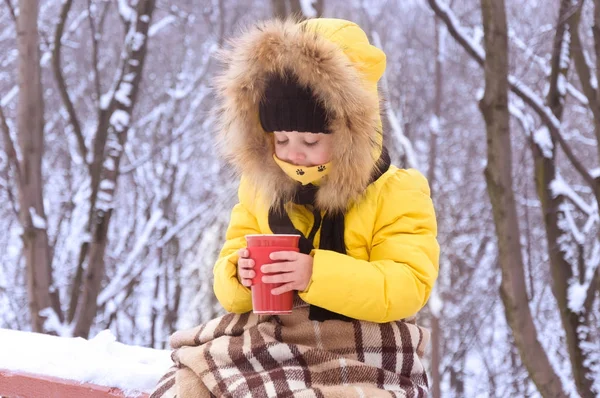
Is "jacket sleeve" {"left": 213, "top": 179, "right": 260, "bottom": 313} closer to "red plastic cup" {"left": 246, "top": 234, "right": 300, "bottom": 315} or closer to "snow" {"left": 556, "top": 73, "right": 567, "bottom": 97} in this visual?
"red plastic cup" {"left": 246, "top": 234, "right": 300, "bottom": 315}

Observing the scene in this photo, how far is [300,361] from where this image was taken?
1.55 metres

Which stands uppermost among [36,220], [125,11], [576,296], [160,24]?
[160,24]

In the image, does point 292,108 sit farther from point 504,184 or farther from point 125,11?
point 125,11

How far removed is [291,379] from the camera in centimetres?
149

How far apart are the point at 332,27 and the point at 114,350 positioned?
→ 127 centimetres

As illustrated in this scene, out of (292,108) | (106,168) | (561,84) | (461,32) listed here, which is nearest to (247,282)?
(292,108)

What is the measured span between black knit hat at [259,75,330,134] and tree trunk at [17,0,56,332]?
3200mm

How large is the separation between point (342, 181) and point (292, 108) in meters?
0.21

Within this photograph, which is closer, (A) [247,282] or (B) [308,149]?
(A) [247,282]

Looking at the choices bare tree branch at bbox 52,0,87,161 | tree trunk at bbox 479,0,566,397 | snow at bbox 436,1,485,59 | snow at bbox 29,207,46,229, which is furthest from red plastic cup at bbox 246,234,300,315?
bare tree branch at bbox 52,0,87,161

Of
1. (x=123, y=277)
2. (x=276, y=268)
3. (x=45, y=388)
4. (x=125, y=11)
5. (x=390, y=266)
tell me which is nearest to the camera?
(x=276, y=268)

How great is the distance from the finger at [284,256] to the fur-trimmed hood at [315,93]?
0.63 ft

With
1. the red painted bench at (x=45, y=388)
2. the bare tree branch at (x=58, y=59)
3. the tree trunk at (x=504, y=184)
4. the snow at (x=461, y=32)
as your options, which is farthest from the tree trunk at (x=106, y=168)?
the red painted bench at (x=45, y=388)

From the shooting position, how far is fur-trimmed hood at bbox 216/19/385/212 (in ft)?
5.26
